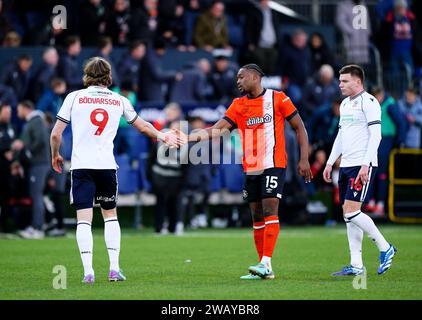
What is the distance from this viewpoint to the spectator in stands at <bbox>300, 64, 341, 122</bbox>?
24.9 m

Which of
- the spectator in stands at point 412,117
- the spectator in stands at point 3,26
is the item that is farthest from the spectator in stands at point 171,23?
the spectator in stands at point 412,117

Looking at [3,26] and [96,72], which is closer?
[96,72]

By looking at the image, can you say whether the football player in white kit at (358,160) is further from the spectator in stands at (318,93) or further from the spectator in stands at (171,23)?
the spectator in stands at (171,23)

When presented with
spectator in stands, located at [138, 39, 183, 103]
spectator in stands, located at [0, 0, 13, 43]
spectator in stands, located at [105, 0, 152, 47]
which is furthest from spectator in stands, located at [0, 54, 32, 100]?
spectator in stands, located at [105, 0, 152, 47]

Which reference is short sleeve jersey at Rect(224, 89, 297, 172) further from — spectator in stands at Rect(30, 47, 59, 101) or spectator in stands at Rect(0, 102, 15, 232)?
spectator in stands at Rect(30, 47, 59, 101)

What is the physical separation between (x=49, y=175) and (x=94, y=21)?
16.9 feet

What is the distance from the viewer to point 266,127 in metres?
12.5

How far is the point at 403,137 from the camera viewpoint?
2380 cm

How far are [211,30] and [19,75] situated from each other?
5.14m

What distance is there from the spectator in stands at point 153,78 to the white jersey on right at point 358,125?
11756 mm

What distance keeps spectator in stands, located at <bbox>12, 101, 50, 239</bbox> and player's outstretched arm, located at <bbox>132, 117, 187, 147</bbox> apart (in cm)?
795

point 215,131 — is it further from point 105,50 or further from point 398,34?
point 398,34

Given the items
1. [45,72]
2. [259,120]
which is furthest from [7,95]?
[259,120]
